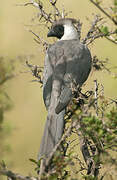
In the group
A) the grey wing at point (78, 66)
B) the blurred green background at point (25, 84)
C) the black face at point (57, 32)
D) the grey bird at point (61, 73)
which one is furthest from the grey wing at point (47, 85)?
the blurred green background at point (25, 84)

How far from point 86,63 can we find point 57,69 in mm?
→ 373

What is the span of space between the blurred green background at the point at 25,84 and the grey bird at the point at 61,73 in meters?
2.92

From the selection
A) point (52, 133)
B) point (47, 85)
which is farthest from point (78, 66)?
point (52, 133)

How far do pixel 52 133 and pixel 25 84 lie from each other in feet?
20.6

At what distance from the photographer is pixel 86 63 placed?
4.14 m

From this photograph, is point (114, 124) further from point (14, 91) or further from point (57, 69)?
point (14, 91)

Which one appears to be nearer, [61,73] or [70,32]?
[61,73]

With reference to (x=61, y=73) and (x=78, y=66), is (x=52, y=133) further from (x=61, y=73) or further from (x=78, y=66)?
(x=78, y=66)

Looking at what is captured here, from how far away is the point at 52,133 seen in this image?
3.32 meters

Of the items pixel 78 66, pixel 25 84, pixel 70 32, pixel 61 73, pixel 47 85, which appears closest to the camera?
pixel 47 85

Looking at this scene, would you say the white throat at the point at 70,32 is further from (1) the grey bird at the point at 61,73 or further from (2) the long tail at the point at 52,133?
(2) the long tail at the point at 52,133

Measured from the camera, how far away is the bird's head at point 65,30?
4.42 m

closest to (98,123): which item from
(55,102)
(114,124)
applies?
(114,124)

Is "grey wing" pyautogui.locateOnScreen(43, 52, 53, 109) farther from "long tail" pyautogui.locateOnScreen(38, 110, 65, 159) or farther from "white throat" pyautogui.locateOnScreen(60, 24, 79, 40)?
"white throat" pyautogui.locateOnScreen(60, 24, 79, 40)
